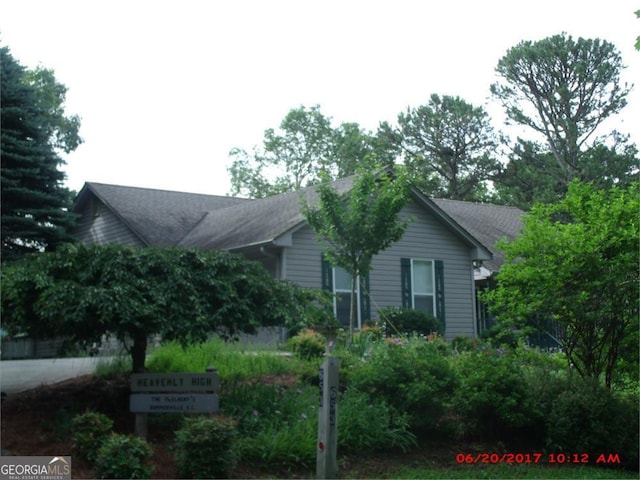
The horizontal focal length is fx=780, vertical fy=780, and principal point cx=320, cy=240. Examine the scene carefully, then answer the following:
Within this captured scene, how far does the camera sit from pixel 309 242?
1931cm

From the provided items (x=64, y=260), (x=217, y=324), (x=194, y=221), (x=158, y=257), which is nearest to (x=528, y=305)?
(x=217, y=324)

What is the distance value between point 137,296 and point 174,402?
1.33 m

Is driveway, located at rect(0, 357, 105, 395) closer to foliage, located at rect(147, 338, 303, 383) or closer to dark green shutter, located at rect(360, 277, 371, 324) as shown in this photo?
foliage, located at rect(147, 338, 303, 383)

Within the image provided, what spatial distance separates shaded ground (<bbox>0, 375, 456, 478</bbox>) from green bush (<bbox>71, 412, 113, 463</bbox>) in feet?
0.34

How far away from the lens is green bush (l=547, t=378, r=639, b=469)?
31.2ft

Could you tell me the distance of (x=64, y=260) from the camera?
9.38 metres

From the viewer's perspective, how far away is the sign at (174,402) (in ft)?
27.6

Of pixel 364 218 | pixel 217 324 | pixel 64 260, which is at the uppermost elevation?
pixel 364 218

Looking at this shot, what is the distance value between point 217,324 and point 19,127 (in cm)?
916

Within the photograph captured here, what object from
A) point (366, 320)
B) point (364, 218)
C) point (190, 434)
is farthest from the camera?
point (366, 320)

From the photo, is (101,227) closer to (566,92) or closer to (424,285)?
(424,285)

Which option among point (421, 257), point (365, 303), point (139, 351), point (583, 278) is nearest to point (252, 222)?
point (365, 303)

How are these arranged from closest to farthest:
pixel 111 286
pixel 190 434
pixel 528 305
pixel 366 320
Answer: pixel 190 434 → pixel 111 286 → pixel 528 305 → pixel 366 320

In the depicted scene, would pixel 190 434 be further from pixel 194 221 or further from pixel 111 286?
pixel 194 221
